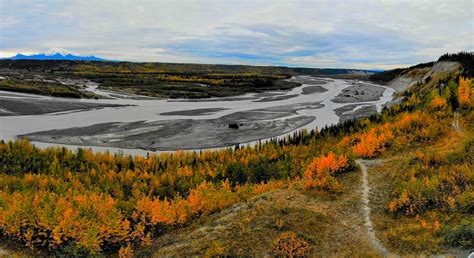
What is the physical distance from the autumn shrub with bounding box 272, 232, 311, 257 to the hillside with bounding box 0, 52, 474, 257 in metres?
0.02

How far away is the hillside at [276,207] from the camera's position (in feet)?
25.2

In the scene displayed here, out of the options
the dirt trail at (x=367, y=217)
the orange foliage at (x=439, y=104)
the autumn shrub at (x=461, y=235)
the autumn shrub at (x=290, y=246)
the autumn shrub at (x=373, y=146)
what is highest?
the orange foliage at (x=439, y=104)

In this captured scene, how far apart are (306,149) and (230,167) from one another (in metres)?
4.67

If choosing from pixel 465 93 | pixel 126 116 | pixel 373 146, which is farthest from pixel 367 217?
pixel 126 116

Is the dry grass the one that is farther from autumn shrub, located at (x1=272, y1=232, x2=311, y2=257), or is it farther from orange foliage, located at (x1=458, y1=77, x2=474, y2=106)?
orange foliage, located at (x1=458, y1=77, x2=474, y2=106)

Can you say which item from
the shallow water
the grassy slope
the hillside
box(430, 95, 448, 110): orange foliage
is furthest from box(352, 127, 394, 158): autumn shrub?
the shallow water

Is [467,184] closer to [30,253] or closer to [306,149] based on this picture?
[306,149]

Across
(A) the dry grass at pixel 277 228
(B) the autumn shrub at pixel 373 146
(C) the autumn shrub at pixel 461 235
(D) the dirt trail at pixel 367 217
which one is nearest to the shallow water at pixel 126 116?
(B) the autumn shrub at pixel 373 146

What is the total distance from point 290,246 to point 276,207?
203 centimetres

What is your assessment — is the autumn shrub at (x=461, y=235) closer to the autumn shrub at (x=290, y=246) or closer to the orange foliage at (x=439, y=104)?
the autumn shrub at (x=290, y=246)

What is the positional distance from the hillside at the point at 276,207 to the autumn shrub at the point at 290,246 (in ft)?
0.08

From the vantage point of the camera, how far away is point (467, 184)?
8945 millimetres

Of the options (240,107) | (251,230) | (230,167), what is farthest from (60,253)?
(240,107)

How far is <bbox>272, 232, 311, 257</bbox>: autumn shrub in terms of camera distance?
7336 mm
